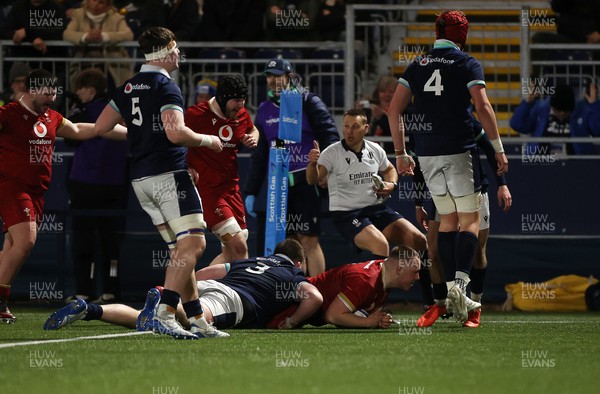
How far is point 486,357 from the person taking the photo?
7.24m

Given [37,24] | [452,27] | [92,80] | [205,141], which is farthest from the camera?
[37,24]

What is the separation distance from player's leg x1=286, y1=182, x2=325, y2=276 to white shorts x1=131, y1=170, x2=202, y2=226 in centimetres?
419

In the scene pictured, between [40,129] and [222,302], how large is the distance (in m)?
2.63

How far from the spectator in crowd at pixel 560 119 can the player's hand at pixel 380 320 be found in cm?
498

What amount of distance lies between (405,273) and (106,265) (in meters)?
5.20

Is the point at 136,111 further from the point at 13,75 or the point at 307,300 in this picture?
the point at 13,75

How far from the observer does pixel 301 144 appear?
41.6ft

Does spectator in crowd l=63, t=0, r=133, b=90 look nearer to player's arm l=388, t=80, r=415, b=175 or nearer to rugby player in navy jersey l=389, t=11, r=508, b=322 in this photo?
player's arm l=388, t=80, r=415, b=175

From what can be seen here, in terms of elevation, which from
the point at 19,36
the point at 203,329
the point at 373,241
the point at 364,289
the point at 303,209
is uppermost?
the point at 19,36

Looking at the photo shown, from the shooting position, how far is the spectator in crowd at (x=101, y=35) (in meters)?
14.8

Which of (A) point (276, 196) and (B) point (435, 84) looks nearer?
(B) point (435, 84)

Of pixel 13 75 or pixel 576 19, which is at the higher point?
pixel 576 19

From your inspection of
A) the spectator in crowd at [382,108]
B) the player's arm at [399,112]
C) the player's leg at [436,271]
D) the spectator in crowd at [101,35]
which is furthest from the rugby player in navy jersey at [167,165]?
the spectator in crowd at [101,35]

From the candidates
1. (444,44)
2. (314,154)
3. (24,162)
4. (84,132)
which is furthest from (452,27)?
(24,162)
